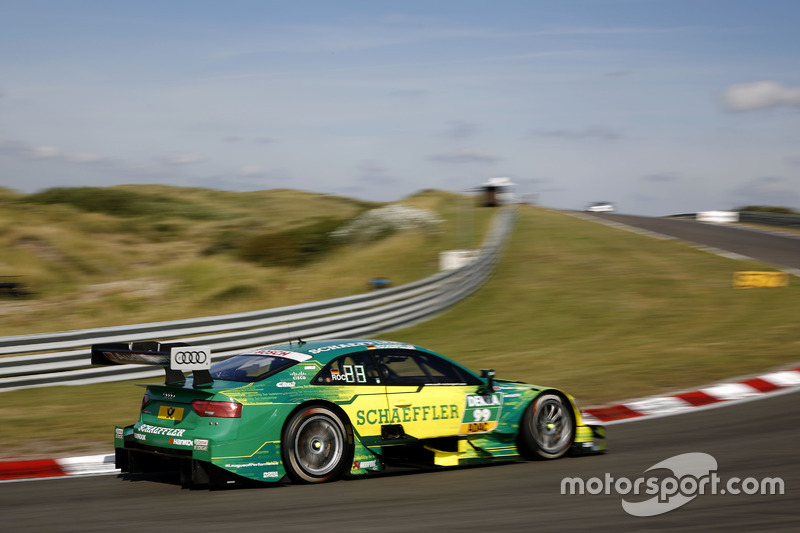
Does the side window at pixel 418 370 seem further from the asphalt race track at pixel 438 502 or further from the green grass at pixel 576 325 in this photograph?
the green grass at pixel 576 325

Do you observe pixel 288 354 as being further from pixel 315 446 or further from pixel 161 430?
pixel 161 430

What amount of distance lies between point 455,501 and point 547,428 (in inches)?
79.1

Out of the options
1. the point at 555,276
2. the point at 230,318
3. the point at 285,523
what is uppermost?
the point at 555,276

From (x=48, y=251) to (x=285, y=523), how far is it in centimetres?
3443

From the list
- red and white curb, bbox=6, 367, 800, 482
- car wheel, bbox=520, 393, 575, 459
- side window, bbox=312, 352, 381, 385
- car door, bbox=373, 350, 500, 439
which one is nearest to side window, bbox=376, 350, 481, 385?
car door, bbox=373, 350, 500, 439

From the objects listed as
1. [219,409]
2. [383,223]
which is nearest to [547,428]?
[219,409]

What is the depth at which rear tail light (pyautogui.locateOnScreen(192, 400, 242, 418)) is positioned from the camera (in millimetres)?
6402

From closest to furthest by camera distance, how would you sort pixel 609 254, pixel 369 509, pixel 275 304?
pixel 369 509
pixel 275 304
pixel 609 254

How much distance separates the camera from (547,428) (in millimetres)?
7816

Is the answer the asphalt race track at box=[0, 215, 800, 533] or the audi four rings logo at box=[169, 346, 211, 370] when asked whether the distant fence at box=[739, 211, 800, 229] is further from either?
the audi four rings logo at box=[169, 346, 211, 370]

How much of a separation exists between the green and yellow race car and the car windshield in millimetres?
12

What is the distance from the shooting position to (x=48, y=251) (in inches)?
1447

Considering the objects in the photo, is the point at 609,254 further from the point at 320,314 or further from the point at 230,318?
the point at 230,318

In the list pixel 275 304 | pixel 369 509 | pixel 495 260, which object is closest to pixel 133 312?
pixel 275 304
